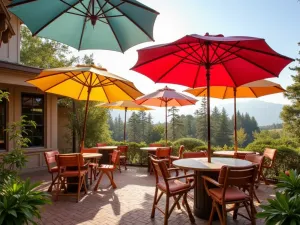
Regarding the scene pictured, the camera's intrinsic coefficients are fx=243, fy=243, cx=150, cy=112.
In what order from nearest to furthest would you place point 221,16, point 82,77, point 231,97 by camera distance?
point 82,77 < point 221,16 < point 231,97

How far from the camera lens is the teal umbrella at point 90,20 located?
3.86 meters

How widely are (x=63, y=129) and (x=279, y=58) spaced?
11.3m

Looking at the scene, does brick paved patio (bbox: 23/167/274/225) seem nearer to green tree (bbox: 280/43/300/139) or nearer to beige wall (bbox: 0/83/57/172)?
beige wall (bbox: 0/83/57/172)

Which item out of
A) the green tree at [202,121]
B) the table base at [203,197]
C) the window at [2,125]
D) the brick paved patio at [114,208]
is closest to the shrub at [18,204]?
the brick paved patio at [114,208]

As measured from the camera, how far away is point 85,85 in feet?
17.9

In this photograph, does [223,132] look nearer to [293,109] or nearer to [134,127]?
[134,127]

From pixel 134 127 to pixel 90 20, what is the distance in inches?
2097

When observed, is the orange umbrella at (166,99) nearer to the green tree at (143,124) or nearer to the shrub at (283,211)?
the shrub at (283,211)

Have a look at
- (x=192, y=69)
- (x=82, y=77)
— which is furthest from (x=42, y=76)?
(x=192, y=69)

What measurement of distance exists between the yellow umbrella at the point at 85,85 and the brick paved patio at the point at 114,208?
1.26m

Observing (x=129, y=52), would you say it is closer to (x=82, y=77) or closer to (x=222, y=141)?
(x=82, y=77)

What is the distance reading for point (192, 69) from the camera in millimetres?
4984

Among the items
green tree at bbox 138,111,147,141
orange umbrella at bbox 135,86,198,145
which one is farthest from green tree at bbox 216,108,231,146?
orange umbrella at bbox 135,86,198,145

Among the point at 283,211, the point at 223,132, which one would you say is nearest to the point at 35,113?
the point at 283,211
